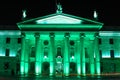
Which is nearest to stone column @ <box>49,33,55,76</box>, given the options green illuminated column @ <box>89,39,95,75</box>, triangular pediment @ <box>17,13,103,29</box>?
triangular pediment @ <box>17,13,103,29</box>

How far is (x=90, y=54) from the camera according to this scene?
68938 millimetres

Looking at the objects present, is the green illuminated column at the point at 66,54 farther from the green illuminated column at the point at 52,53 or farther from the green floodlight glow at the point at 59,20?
the green floodlight glow at the point at 59,20

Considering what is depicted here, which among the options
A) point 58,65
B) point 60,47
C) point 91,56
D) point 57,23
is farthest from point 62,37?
point 91,56

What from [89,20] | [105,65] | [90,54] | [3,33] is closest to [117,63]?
[105,65]

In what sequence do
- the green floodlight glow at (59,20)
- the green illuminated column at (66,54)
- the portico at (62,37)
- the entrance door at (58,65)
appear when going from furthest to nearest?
the entrance door at (58,65), the green floodlight glow at (59,20), the portico at (62,37), the green illuminated column at (66,54)

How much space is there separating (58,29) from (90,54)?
33.0 feet

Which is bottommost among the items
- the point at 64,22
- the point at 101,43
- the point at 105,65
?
the point at 105,65

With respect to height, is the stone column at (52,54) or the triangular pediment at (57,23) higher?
the triangular pediment at (57,23)

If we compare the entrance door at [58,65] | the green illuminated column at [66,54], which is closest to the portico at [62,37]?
the green illuminated column at [66,54]

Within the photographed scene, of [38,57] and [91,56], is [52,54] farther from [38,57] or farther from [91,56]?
[91,56]

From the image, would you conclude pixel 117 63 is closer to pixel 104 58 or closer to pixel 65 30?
pixel 104 58

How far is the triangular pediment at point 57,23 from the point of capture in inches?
2633

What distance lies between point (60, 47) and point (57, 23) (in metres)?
7.62

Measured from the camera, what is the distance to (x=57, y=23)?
220ft
